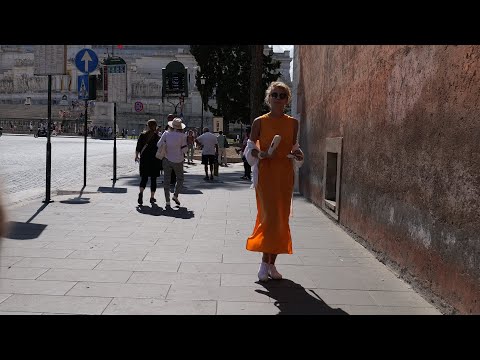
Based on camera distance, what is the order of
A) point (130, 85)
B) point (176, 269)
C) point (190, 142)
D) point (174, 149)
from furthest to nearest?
point (130, 85) < point (190, 142) < point (174, 149) < point (176, 269)

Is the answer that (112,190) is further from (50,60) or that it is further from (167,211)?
(50,60)

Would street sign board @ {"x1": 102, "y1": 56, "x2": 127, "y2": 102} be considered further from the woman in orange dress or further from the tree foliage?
the tree foliage

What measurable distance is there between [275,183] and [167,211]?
5103 mm

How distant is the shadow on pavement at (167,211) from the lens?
9516 mm

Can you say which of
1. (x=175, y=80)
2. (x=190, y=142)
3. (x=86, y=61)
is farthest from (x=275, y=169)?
(x=190, y=142)

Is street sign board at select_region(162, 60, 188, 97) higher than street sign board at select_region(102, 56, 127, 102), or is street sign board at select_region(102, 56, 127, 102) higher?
street sign board at select_region(162, 60, 188, 97)

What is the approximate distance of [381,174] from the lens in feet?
19.8

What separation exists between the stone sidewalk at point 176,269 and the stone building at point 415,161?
370 millimetres

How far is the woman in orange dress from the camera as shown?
201 inches

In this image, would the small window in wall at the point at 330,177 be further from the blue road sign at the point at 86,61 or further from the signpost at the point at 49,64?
the blue road sign at the point at 86,61

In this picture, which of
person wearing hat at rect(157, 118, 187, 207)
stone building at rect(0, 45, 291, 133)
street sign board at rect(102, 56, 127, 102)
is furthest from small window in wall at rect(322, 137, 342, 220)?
stone building at rect(0, 45, 291, 133)

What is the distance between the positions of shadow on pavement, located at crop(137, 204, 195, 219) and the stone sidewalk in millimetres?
36

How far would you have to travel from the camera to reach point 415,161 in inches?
195
